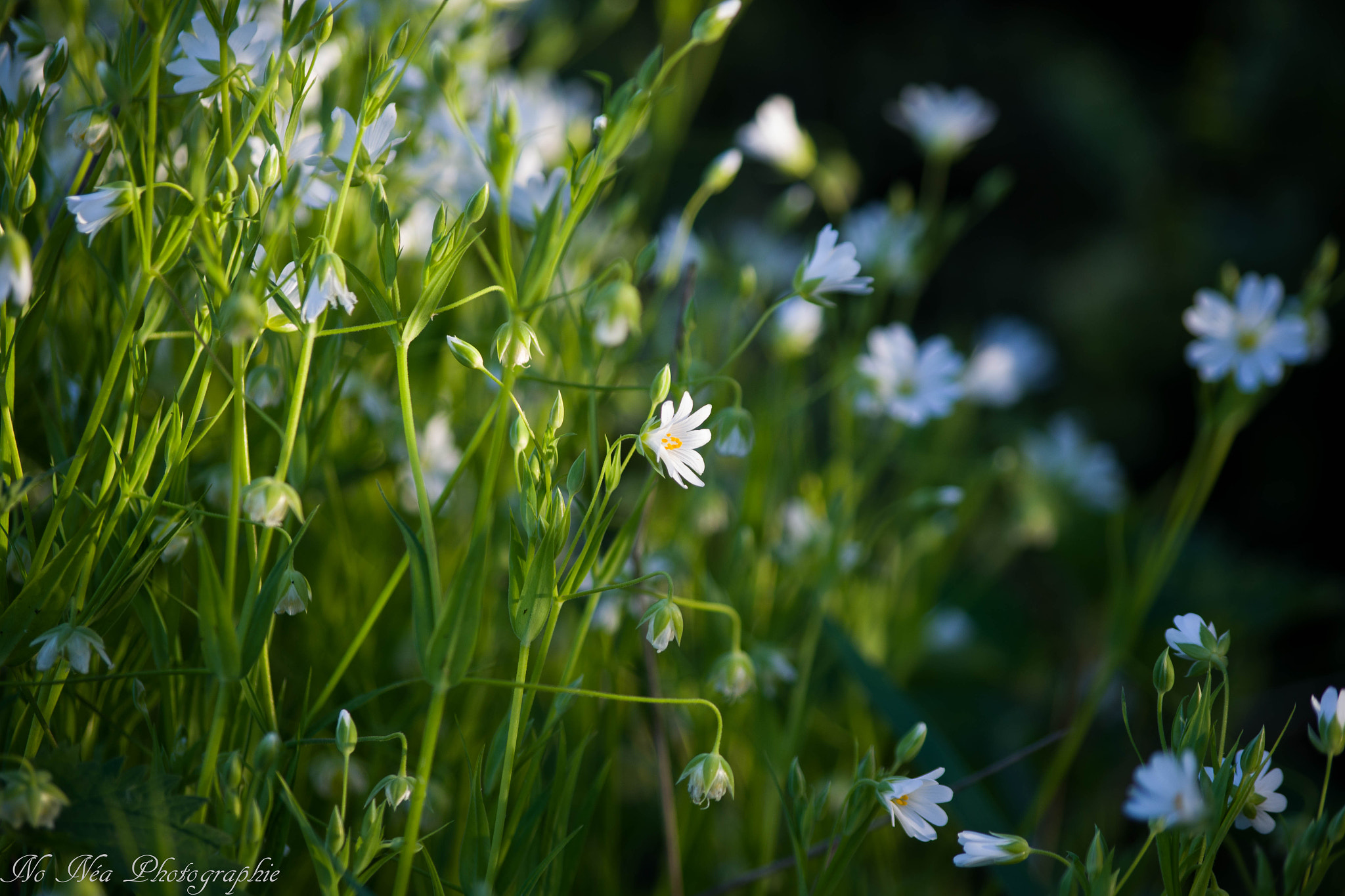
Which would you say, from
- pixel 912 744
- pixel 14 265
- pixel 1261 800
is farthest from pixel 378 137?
pixel 1261 800

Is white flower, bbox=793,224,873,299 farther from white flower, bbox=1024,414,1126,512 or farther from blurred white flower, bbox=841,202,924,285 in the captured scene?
white flower, bbox=1024,414,1126,512

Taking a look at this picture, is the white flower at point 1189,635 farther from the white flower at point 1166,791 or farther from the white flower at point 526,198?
the white flower at point 526,198

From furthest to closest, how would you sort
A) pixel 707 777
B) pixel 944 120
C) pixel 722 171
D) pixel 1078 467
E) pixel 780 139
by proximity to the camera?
pixel 1078 467 → pixel 944 120 → pixel 780 139 → pixel 722 171 → pixel 707 777

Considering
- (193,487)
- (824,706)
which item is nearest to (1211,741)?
(824,706)

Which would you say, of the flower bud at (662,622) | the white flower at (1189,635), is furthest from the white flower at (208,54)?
the white flower at (1189,635)

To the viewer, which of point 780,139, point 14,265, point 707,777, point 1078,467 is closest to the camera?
point 14,265

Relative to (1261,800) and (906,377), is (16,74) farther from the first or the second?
(1261,800)
